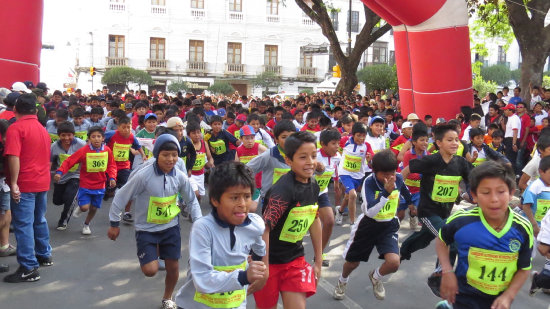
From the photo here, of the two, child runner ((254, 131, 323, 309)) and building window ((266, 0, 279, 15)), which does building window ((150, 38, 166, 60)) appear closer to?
building window ((266, 0, 279, 15))

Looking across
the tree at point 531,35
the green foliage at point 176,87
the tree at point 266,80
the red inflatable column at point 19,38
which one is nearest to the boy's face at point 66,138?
the red inflatable column at point 19,38

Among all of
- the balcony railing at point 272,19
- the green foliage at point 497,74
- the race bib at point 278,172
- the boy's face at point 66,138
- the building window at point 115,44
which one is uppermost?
the balcony railing at point 272,19

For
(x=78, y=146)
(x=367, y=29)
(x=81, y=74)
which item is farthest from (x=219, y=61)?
(x=78, y=146)

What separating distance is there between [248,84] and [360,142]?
128 ft

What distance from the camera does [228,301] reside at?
3.50 meters

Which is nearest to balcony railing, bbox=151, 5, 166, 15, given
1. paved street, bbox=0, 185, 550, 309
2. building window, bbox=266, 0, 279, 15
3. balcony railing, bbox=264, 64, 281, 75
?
building window, bbox=266, 0, 279, 15

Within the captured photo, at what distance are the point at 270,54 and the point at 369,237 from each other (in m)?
42.9

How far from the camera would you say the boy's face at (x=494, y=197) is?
3414 millimetres

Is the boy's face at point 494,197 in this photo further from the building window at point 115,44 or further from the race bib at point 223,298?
the building window at point 115,44

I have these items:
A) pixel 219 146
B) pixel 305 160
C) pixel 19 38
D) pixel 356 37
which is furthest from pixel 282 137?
pixel 356 37

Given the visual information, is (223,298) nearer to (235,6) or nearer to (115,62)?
(115,62)

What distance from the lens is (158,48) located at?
45.6 metres

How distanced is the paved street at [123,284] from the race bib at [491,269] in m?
2.17

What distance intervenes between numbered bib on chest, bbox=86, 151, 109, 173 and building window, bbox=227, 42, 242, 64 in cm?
3969
